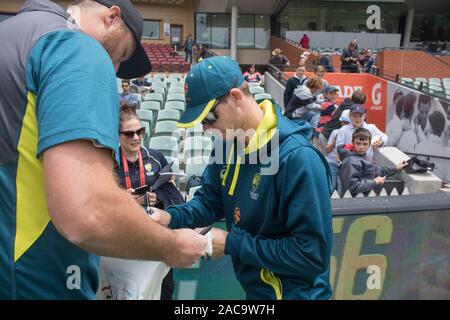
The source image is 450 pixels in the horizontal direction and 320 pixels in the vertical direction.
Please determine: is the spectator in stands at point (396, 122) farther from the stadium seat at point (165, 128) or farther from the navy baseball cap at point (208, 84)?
the navy baseball cap at point (208, 84)

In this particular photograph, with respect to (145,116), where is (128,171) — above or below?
above

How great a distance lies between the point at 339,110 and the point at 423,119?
3765 mm

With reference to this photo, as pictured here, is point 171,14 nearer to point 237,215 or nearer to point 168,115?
point 168,115

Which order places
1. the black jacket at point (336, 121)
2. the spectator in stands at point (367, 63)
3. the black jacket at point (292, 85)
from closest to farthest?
the black jacket at point (336, 121), the black jacket at point (292, 85), the spectator in stands at point (367, 63)

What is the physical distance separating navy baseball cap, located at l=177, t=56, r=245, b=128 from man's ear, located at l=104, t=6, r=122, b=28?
1.35 feet

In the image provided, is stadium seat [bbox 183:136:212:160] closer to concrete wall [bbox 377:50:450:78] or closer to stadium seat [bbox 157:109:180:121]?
stadium seat [bbox 157:109:180:121]

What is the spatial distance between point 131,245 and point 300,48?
20189 mm

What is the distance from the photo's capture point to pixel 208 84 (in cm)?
157

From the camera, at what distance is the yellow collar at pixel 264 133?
1.57 meters

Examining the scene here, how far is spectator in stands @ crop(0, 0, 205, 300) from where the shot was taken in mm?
898

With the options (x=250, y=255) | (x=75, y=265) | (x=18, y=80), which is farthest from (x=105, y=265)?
(x=18, y=80)

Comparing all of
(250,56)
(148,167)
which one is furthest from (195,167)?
(250,56)

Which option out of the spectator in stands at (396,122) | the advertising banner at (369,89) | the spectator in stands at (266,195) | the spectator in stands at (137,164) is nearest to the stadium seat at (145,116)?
the spectator in stands at (137,164)

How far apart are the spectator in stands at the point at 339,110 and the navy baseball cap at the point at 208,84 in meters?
5.80
